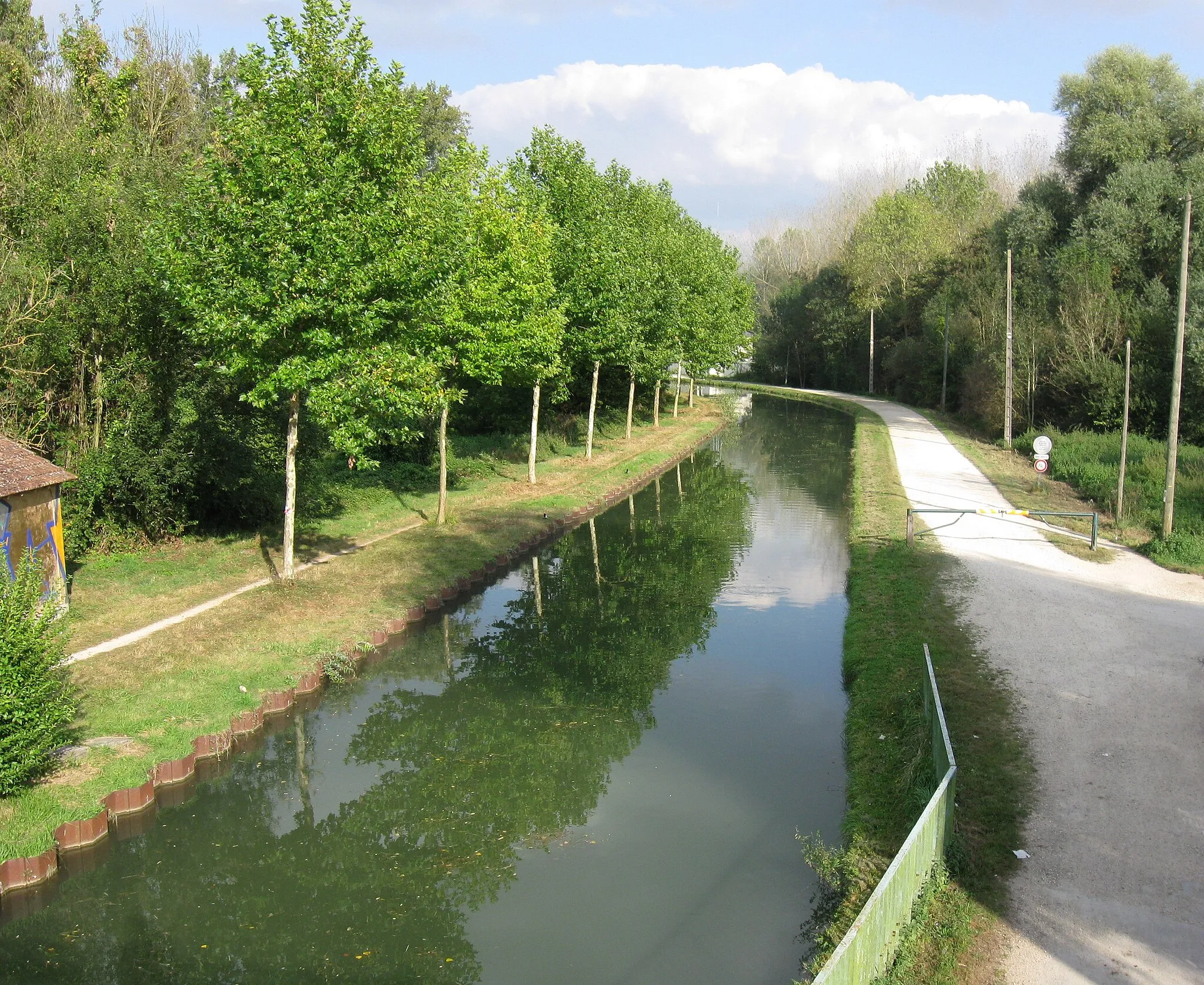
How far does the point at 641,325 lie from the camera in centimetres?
3566

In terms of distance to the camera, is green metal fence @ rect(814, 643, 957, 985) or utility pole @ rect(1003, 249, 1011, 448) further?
utility pole @ rect(1003, 249, 1011, 448)

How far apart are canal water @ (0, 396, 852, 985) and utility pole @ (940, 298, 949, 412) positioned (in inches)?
1496

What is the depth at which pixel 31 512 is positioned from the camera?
557 inches

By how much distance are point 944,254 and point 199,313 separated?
59428mm

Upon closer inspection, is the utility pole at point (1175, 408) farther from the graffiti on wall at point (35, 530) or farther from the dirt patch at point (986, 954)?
the graffiti on wall at point (35, 530)

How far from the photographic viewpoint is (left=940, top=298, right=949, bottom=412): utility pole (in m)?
52.6

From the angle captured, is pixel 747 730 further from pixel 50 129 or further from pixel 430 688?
pixel 50 129

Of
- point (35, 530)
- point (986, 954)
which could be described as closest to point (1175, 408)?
point (986, 954)

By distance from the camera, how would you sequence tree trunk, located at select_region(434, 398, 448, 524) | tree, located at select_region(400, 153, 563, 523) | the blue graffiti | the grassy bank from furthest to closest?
tree trunk, located at select_region(434, 398, 448, 524)
tree, located at select_region(400, 153, 563, 523)
the blue graffiti
the grassy bank

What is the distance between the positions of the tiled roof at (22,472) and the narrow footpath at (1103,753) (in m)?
13.1

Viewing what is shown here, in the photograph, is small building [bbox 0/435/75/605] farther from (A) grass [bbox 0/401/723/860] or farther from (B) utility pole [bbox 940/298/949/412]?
(B) utility pole [bbox 940/298/949/412]

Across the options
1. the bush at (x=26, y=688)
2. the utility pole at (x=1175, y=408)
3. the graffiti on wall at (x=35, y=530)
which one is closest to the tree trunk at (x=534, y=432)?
the graffiti on wall at (x=35, y=530)

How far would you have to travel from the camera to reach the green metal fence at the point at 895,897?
5844mm

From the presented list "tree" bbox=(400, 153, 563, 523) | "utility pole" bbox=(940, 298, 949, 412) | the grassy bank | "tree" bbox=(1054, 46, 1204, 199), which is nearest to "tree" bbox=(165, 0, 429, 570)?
"tree" bbox=(400, 153, 563, 523)
